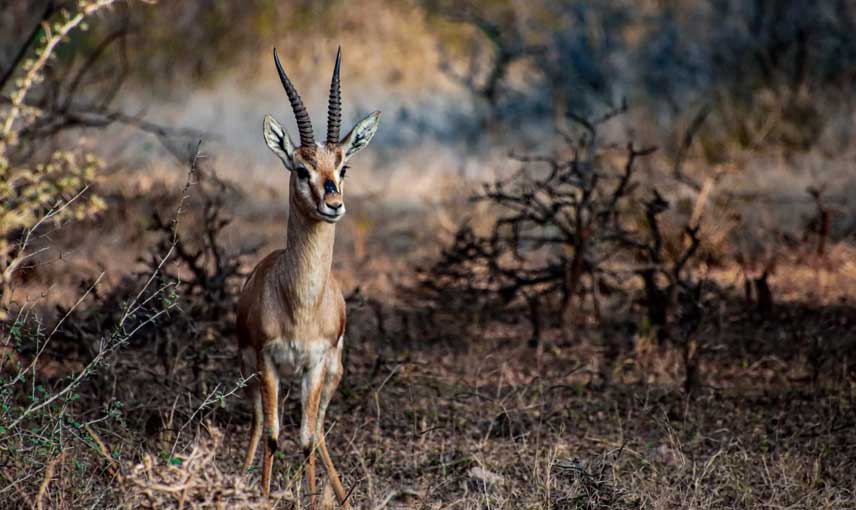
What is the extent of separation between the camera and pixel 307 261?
4.67 meters

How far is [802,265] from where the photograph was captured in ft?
27.6

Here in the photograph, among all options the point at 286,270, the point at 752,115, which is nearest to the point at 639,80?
the point at 752,115

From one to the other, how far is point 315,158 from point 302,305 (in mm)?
615

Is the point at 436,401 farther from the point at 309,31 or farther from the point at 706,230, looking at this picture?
the point at 309,31

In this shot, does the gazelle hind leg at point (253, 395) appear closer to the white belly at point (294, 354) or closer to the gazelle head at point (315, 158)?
the white belly at point (294, 354)

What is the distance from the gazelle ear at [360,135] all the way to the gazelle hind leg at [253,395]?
0.96m

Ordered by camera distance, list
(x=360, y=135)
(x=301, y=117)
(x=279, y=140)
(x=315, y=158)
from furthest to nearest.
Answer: (x=360, y=135)
(x=279, y=140)
(x=301, y=117)
(x=315, y=158)

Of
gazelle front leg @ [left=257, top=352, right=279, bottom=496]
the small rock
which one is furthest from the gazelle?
the small rock

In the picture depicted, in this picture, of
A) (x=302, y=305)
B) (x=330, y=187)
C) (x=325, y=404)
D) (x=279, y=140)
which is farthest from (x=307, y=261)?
(x=325, y=404)

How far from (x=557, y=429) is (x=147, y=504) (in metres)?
2.51

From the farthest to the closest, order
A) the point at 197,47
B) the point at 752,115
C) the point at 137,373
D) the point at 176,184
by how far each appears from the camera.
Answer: the point at 197,47, the point at 752,115, the point at 176,184, the point at 137,373

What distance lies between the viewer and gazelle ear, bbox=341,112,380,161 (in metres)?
4.85

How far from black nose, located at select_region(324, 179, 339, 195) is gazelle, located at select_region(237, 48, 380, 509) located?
4 cm

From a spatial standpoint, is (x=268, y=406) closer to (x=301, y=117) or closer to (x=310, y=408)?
(x=310, y=408)
